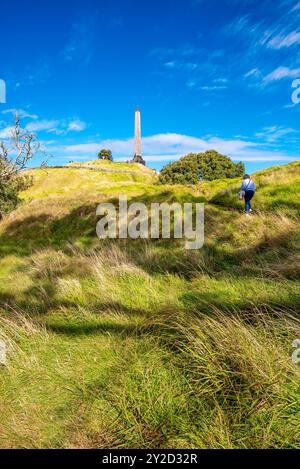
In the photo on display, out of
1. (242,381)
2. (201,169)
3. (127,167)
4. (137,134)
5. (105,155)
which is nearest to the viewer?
(242,381)

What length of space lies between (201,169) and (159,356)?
6300 cm

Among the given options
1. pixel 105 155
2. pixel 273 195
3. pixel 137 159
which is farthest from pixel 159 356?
pixel 105 155

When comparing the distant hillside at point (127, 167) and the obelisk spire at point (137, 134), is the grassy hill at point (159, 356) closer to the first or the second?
the distant hillside at point (127, 167)

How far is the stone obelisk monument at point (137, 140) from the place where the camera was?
86.5 m

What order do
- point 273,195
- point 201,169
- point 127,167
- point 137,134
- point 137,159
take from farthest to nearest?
point 137,159 < point 127,167 < point 137,134 < point 201,169 < point 273,195

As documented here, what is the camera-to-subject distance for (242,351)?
293 centimetres

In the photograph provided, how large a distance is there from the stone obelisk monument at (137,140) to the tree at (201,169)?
98.8 feet

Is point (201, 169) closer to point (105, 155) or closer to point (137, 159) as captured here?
point (137, 159)

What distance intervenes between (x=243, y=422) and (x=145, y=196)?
1754 cm

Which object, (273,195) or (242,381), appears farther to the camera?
(273,195)

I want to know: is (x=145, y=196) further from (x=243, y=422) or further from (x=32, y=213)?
(x=243, y=422)

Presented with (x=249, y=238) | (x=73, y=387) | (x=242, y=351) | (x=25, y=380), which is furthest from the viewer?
(x=249, y=238)

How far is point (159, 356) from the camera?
338cm

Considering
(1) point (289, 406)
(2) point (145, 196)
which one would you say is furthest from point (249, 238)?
(2) point (145, 196)
